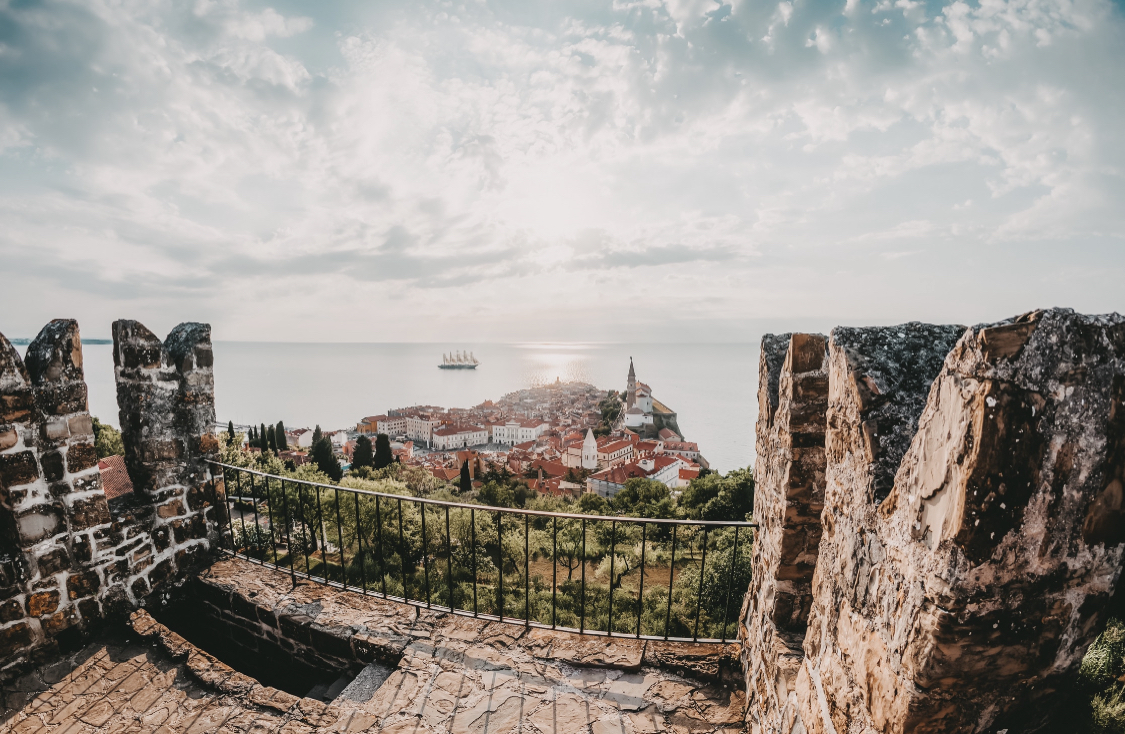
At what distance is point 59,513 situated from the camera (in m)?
3.44

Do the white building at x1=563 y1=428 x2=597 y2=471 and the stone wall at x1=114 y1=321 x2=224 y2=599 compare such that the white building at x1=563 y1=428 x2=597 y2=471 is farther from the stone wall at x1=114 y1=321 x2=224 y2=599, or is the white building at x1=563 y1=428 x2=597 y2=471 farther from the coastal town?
the stone wall at x1=114 y1=321 x2=224 y2=599

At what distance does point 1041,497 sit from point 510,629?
11.1 ft

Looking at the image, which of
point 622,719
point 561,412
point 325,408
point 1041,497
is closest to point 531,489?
point 622,719

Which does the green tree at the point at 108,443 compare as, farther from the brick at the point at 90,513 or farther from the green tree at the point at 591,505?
the brick at the point at 90,513

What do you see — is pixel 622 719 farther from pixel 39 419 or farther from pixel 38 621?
pixel 39 419

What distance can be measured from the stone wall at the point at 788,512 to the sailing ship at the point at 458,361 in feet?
549

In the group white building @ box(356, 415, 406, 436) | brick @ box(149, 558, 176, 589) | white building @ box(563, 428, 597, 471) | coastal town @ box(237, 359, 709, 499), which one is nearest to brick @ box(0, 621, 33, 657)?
brick @ box(149, 558, 176, 589)

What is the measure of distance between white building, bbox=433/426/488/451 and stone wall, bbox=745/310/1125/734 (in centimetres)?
6028

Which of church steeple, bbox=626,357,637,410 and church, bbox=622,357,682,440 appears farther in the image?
church steeple, bbox=626,357,637,410

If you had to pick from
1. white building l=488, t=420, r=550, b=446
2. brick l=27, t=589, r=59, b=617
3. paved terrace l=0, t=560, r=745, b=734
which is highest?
brick l=27, t=589, r=59, b=617

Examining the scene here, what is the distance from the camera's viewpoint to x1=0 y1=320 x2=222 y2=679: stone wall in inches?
127

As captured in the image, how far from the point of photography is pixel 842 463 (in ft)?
5.38

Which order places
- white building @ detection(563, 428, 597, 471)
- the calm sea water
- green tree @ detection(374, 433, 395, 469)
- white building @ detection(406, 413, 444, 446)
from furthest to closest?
white building @ detection(406, 413, 444, 446)
the calm sea water
white building @ detection(563, 428, 597, 471)
green tree @ detection(374, 433, 395, 469)

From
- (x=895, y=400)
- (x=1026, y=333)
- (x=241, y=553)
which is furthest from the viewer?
(x=241, y=553)
